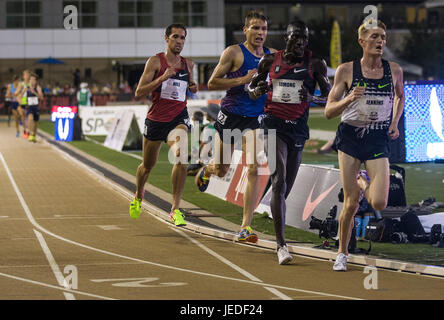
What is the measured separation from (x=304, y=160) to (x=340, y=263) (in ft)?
49.2

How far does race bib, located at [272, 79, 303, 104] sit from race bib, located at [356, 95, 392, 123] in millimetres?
1110

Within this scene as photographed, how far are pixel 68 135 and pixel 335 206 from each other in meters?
23.5

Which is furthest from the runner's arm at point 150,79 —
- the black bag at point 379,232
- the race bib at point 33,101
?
the race bib at point 33,101

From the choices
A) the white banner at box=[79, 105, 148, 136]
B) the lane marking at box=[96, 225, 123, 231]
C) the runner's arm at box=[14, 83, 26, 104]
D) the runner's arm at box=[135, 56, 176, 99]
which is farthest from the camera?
the white banner at box=[79, 105, 148, 136]

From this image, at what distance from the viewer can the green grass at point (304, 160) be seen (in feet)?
35.3

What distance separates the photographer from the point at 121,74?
77000mm

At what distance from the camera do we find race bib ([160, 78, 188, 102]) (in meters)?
12.7

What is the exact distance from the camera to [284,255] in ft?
32.6

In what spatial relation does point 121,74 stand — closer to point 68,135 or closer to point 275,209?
point 68,135

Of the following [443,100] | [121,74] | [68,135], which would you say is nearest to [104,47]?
[121,74]

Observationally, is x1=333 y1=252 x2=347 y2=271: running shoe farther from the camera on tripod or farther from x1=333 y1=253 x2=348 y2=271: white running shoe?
the camera on tripod

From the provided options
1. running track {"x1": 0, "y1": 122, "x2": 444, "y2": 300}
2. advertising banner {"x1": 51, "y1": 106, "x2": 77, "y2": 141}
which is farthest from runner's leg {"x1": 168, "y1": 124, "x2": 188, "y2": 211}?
advertising banner {"x1": 51, "y1": 106, "x2": 77, "y2": 141}
